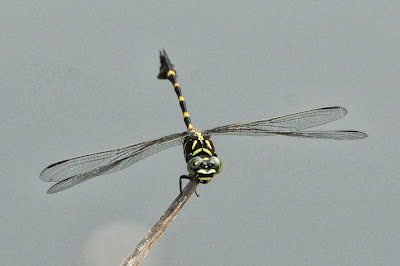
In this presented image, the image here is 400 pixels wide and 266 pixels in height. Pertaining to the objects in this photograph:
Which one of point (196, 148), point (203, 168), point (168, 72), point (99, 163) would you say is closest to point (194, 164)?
point (203, 168)

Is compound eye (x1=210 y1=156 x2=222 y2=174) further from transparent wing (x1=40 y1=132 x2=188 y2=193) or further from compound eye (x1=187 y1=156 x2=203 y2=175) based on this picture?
transparent wing (x1=40 y1=132 x2=188 y2=193)

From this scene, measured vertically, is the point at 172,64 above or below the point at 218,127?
above

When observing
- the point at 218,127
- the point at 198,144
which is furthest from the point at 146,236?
the point at 218,127

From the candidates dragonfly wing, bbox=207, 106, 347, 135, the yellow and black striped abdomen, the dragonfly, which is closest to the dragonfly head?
the dragonfly

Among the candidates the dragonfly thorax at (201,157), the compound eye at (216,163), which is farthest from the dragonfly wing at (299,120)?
the compound eye at (216,163)

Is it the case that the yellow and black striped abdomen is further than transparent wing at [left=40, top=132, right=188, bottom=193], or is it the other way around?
the yellow and black striped abdomen

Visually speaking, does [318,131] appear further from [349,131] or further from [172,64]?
[172,64]
